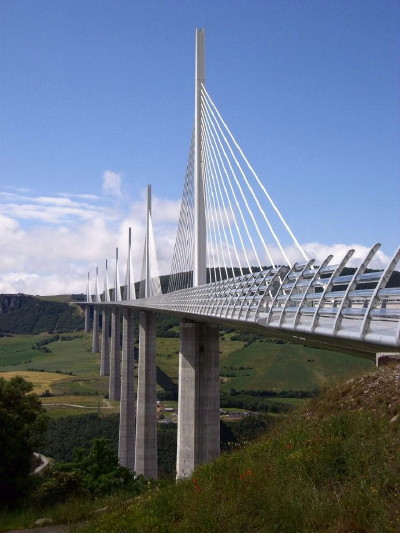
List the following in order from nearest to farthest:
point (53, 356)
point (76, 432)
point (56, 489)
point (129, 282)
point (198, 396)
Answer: point (56, 489), point (198, 396), point (76, 432), point (129, 282), point (53, 356)

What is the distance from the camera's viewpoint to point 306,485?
6.59m

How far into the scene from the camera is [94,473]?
21406mm

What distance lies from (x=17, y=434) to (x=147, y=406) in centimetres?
2109

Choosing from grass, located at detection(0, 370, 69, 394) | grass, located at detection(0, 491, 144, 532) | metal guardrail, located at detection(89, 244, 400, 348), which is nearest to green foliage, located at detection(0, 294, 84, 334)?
grass, located at detection(0, 370, 69, 394)

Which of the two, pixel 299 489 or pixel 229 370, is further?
pixel 229 370

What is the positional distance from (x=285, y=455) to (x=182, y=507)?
4.66 ft

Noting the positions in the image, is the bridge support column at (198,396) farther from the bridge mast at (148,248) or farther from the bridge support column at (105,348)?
the bridge support column at (105,348)

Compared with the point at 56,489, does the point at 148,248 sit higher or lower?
higher

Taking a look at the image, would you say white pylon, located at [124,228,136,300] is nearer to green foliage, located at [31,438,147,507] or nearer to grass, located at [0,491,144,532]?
green foliage, located at [31,438,147,507]

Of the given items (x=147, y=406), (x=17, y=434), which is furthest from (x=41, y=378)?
(x=17, y=434)

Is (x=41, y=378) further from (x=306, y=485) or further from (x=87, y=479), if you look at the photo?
(x=306, y=485)

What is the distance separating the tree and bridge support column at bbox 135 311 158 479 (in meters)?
18.1

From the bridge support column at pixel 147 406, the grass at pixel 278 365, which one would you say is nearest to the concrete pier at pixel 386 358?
the bridge support column at pixel 147 406

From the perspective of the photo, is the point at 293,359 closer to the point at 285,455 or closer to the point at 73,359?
the point at 73,359
